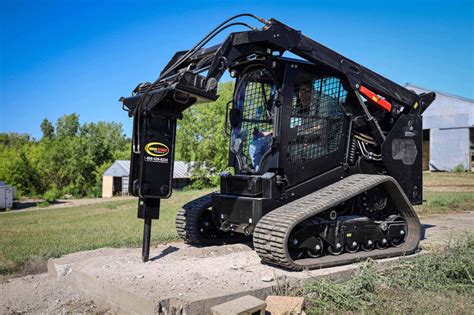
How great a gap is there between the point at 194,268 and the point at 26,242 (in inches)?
271

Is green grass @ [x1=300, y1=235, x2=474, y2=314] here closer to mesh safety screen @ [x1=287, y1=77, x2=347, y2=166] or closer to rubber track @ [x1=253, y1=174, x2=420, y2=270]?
rubber track @ [x1=253, y1=174, x2=420, y2=270]

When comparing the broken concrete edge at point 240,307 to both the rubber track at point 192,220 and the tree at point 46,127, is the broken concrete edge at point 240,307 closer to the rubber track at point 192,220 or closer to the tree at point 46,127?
the rubber track at point 192,220

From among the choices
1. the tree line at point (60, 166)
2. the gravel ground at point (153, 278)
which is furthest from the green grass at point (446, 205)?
the tree line at point (60, 166)

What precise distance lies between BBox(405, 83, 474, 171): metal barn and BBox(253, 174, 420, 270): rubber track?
2917 centimetres

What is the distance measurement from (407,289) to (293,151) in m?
2.56

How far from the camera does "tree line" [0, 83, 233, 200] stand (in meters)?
41.5

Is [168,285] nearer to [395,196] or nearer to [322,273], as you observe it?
A: [322,273]

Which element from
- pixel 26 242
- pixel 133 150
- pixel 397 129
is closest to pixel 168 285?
pixel 133 150

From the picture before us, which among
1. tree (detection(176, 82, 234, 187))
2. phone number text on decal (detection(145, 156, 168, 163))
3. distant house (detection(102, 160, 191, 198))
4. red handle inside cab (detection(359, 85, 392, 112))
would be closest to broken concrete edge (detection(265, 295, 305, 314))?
phone number text on decal (detection(145, 156, 168, 163))

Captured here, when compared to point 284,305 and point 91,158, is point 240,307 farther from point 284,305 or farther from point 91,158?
point 91,158

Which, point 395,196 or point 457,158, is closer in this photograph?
point 395,196

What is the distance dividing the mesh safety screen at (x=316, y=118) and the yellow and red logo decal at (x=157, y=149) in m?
1.96

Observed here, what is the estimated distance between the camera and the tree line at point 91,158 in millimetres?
41500

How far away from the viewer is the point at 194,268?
6148 millimetres
